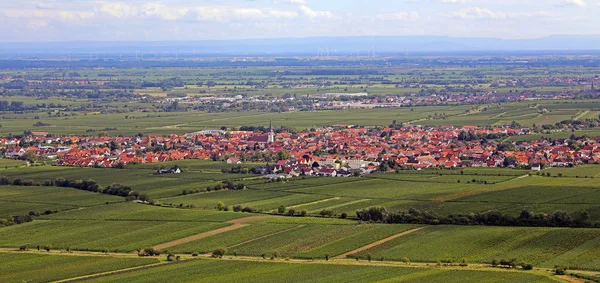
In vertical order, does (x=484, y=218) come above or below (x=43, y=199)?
above

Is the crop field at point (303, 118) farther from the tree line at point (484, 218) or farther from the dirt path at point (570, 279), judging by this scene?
the dirt path at point (570, 279)

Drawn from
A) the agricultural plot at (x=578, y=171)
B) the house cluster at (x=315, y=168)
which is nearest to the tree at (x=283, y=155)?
the house cluster at (x=315, y=168)

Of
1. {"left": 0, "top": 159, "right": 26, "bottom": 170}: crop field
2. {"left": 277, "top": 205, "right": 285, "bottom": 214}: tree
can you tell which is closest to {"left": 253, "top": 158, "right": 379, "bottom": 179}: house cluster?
{"left": 277, "top": 205, "right": 285, "bottom": 214}: tree

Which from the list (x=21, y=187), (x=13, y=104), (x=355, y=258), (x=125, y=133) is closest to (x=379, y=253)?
(x=355, y=258)

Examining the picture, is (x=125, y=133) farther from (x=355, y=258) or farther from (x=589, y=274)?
(x=589, y=274)

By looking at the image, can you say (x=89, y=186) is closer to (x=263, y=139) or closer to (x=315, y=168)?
(x=315, y=168)

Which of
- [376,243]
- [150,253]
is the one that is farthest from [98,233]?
[376,243]
